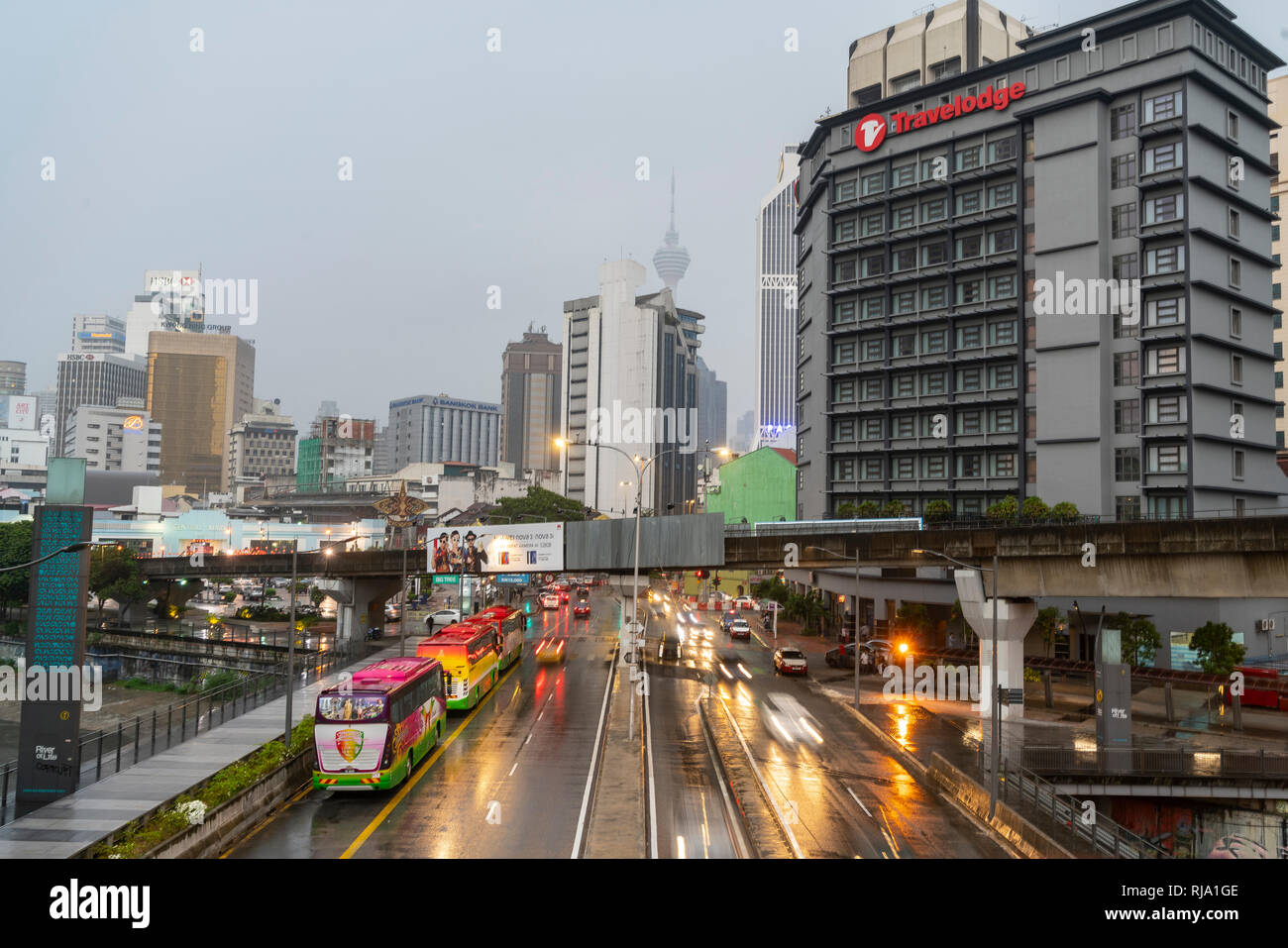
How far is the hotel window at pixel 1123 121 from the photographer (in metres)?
67.3

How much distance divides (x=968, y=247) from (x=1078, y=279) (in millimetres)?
11016

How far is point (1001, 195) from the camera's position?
75.0 m

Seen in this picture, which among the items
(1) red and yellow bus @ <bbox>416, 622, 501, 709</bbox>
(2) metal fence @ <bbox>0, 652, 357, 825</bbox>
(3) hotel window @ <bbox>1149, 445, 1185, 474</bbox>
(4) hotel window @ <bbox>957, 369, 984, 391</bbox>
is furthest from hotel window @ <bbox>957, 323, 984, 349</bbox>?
(2) metal fence @ <bbox>0, 652, 357, 825</bbox>

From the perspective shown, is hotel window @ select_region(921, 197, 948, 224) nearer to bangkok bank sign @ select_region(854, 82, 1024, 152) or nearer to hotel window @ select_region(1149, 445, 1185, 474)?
bangkok bank sign @ select_region(854, 82, 1024, 152)

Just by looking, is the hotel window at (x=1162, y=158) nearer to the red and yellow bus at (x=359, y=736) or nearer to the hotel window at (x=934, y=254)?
the hotel window at (x=934, y=254)

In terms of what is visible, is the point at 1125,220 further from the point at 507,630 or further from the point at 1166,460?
the point at 507,630

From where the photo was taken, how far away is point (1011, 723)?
4362cm

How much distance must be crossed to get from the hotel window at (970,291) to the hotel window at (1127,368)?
1240 cm

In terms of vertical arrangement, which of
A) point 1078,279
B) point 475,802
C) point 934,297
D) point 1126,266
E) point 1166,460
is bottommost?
point 475,802

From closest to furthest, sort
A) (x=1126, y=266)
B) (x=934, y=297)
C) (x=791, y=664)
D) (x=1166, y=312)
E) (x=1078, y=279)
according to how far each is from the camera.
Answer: (x=791, y=664), (x=1166, y=312), (x=1126, y=266), (x=1078, y=279), (x=934, y=297)

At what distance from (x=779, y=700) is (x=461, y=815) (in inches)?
1065

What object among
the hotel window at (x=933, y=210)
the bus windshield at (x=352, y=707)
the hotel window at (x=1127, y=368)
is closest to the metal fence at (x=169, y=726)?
the bus windshield at (x=352, y=707)

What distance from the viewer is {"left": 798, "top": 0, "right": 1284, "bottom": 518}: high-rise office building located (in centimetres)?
6531

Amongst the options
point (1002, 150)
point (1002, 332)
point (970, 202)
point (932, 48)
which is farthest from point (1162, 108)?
point (932, 48)
